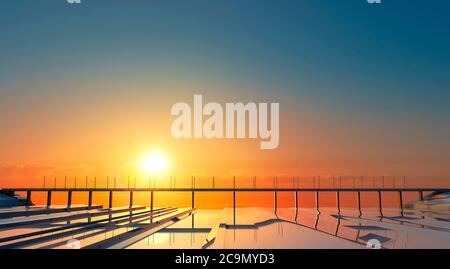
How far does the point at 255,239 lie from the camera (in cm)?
1502

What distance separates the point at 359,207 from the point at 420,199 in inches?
274
